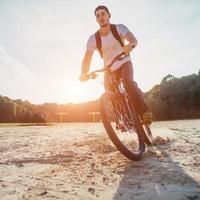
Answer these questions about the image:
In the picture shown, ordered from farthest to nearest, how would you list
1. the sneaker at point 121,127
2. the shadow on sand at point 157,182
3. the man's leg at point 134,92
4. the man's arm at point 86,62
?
the man's arm at point 86,62 < the man's leg at point 134,92 < the sneaker at point 121,127 < the shadow on sand at point 157,182

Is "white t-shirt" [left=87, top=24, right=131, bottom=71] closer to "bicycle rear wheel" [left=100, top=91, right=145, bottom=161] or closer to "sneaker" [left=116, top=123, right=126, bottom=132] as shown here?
"bicycle rear wheel" [left=100, top=91, right=145, bottom=161]

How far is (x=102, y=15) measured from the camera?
17.7ft

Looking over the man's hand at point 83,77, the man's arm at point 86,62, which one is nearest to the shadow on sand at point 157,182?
the man's hand at point 83,77

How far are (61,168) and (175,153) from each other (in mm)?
1772

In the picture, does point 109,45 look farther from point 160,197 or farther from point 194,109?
point 194,109

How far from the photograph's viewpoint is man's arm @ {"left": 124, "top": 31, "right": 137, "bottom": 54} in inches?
183

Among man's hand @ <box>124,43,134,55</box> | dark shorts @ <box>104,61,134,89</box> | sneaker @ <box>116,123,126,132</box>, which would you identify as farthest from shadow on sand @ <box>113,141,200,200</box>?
man's hand @ <box>124,43,134,55</box>

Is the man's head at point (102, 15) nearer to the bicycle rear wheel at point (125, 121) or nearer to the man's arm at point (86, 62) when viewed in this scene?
the man's arm at point (86, 62)

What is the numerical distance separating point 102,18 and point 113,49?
56cm

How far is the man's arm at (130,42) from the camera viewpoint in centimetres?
465

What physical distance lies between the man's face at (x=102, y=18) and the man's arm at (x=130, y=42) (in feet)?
1.59

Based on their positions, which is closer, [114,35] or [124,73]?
[124,73]

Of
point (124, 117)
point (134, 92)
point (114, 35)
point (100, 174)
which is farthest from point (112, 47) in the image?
point (100, 174)

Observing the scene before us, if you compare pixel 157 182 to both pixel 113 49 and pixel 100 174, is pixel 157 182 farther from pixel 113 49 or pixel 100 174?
pixel 113 49
